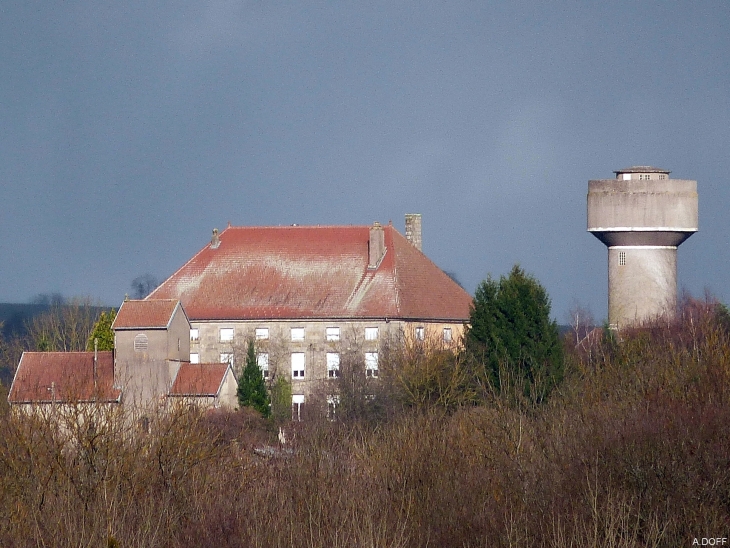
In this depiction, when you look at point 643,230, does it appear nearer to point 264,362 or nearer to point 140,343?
point 264,362

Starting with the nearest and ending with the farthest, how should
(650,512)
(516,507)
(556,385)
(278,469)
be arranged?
(650,512), (516,507), (278,469), (556,385)

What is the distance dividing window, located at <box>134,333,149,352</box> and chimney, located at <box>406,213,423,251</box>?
80.7 feet

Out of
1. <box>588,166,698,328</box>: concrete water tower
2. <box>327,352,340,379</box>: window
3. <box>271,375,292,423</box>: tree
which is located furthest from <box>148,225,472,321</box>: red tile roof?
<box>588,166,698,328</box>: concrete water tower

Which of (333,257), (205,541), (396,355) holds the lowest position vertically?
(205,541)

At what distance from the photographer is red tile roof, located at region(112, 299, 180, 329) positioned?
53.1 meters

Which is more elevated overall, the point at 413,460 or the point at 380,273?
the point at 380,273

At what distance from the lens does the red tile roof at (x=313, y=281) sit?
6662 cm

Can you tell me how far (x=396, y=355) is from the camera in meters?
57.1

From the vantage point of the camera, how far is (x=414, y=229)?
7581cm

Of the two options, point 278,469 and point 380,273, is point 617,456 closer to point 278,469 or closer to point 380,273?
point 278,469

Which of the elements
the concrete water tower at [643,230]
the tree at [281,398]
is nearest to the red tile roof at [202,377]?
the tree at [281,398]

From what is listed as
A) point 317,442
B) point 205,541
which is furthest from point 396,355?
point 205,541

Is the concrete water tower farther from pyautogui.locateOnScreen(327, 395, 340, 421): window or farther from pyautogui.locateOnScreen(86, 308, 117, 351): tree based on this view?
pyautogui.locateOnScreen(86, 308, 117, 351): tree

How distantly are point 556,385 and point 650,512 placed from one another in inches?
846
